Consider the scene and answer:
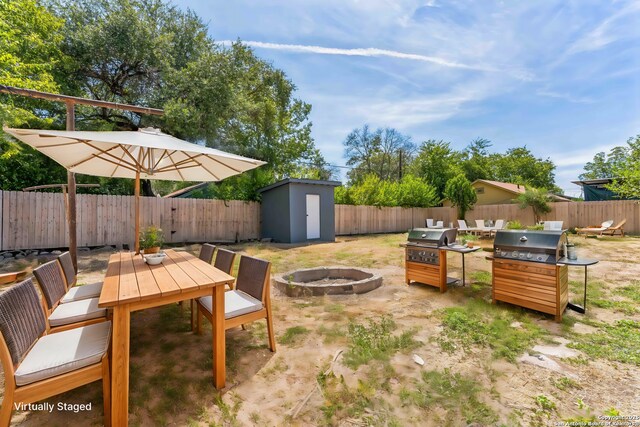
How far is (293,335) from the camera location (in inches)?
110

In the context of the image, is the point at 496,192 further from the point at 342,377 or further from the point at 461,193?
the point at 342,377

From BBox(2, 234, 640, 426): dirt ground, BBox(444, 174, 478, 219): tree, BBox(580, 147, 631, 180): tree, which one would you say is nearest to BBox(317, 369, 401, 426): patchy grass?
BBox(2, 234, 640, 426): dirt ground

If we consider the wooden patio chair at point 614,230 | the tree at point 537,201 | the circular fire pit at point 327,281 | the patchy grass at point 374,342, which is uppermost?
the tree at point 537,201

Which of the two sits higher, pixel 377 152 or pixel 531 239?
pixel 377 152

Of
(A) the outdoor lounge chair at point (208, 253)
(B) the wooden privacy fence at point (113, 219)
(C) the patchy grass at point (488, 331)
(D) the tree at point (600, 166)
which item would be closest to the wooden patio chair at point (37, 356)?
(A) the outdoor lounge chair at point (208, 253)

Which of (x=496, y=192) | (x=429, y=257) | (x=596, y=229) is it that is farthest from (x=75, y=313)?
(x=496, y=192)

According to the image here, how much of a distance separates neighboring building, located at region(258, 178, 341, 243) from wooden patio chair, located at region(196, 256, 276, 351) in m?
7.47

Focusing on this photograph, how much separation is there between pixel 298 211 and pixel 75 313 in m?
8.44

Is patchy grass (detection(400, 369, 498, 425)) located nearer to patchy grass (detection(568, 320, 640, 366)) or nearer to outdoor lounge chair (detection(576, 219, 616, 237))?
patchy grass (detection(568, 320, 640, 366))

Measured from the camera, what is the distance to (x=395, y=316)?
3305mm

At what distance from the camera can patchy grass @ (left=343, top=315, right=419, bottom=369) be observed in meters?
2.36

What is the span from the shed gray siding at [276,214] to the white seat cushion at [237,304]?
7.64 metres

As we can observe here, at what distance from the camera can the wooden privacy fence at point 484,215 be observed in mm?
11902

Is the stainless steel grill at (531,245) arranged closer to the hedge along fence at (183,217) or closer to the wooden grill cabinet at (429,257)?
the wooden grill cabinet at (429,257)
